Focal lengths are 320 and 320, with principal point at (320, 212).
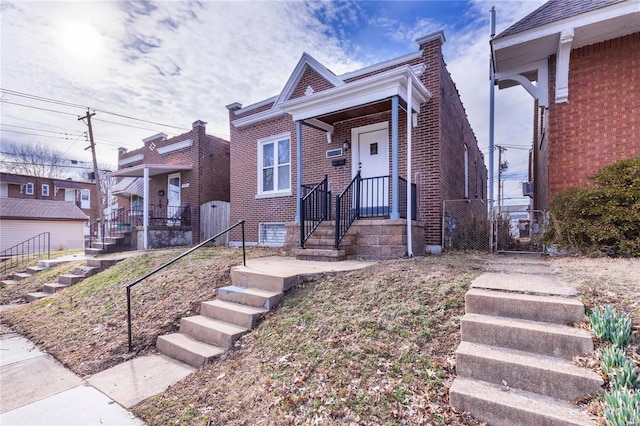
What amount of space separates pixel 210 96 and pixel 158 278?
9.26 metres

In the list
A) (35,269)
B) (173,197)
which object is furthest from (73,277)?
(173,197)

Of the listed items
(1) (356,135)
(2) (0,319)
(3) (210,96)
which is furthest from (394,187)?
(3) (210,96)

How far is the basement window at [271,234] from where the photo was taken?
10.7 metres

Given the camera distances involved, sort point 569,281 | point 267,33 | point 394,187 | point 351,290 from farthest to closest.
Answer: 1. point 267,33
2. point 394,187
3. point 351,290
4. point 569,281

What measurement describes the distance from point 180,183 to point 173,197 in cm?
94

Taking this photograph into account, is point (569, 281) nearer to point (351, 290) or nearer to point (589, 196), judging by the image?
point (351, 290)

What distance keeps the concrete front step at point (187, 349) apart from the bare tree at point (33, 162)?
4499cm

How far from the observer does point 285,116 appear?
A: 10680 mm

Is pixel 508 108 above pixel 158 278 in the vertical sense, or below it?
above

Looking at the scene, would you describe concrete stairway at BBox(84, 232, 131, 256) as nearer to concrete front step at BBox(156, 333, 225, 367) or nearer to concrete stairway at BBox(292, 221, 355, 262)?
concrete stairway at BBox(292, 221, 355, 262)

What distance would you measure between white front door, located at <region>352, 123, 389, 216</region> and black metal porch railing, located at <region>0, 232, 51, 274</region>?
13465 mm

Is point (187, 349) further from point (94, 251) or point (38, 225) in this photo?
point (38, 225)

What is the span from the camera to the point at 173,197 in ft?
49.2

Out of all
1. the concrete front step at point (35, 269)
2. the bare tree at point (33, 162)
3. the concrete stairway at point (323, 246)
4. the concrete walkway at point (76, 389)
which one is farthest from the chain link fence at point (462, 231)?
the bare tree at point (33, 162)
